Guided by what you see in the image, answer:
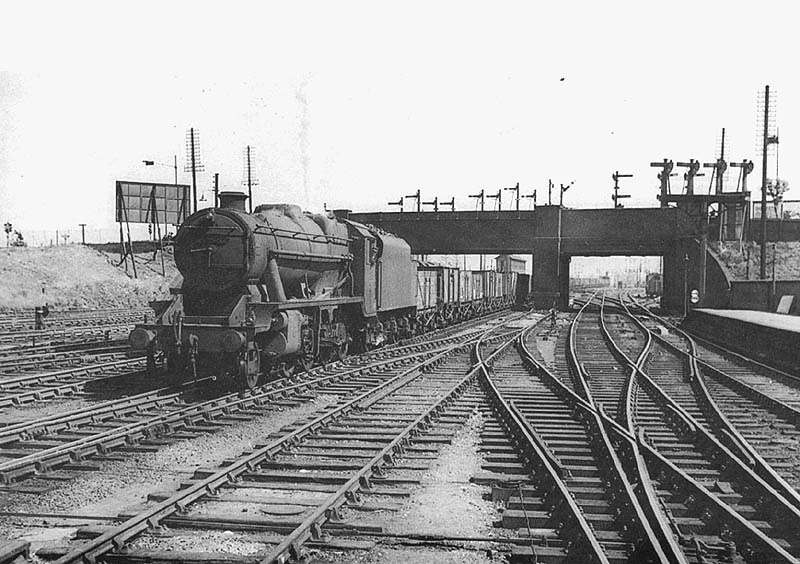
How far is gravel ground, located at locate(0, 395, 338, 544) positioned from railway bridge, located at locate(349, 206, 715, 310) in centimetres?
3317

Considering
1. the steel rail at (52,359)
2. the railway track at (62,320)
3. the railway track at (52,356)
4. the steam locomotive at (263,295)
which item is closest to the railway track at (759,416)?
the steam locomotive at (263,295)

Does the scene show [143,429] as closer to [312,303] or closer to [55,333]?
[312,303]

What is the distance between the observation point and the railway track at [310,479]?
5.55 metres

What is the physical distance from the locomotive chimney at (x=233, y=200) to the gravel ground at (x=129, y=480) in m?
4.62

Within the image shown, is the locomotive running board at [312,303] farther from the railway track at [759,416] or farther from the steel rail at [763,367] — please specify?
the steel rail at [763,367]

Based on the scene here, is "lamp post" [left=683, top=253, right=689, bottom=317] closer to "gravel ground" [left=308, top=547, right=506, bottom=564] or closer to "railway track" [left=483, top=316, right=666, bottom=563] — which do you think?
"railway track" [left=483, top=316, right=666, bottom=563]

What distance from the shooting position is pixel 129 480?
23.9 feet

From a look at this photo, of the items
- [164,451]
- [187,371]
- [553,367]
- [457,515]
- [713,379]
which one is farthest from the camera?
[553,367]

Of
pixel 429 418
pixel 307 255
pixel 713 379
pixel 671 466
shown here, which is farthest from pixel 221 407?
pixel 713 379

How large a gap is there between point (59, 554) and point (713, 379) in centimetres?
1298

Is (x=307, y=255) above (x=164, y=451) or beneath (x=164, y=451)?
above

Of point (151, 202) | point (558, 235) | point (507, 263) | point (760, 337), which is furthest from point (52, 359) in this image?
point (507, 263)

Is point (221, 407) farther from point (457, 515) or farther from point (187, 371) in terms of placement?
point (457, 515)

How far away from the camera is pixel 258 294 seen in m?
12.4
